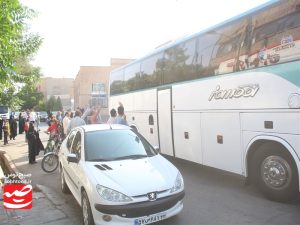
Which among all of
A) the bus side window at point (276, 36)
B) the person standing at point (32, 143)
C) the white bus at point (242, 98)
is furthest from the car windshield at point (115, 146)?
the person standing at point (32, 143)

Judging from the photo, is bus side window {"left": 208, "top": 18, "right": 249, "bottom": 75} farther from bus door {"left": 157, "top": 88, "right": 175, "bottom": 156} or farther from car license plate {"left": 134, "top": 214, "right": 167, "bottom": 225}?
car license plate {"left": 134, "top": 214, "right": 167, "bottom": 225}

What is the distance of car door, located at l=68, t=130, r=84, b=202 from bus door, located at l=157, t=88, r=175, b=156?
3369 millimetres

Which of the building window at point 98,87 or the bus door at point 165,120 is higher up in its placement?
the building window at point 98,87

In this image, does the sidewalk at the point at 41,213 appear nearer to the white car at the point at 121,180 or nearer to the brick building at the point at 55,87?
the white car at the point at 121,180

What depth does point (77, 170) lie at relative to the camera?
18.2ft

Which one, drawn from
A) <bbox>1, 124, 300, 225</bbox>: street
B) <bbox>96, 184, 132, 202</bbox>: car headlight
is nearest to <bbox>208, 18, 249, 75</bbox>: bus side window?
<bbox>1, 124, 300, 225</bbox>: street

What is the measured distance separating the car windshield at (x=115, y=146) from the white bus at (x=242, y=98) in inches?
73.8

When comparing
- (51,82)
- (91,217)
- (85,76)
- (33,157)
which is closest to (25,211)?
(91,217)

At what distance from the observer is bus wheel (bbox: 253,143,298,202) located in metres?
5.56

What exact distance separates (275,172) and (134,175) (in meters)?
2.65

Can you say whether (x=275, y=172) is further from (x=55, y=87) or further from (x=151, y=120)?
(x=55, y=87)

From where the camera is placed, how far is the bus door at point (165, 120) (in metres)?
9.33

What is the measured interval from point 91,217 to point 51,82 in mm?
94612

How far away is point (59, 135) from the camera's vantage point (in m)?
11.6
